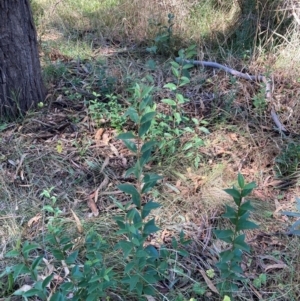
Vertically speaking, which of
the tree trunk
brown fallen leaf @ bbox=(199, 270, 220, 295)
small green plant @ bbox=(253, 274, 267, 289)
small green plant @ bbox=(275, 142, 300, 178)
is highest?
the tree trunk

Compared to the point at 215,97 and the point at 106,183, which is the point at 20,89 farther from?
the point at 215,97

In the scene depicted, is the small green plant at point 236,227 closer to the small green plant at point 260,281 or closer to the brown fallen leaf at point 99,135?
the small green plant at point 260,281

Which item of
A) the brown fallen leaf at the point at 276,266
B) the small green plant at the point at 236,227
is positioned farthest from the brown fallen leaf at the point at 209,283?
the brown fallen leaf at the point at 276,266

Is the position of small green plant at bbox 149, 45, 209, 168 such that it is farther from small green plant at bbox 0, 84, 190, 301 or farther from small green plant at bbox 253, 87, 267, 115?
small green plant at bbox 0, 84, 190, 301

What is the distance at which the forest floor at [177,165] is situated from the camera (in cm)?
195

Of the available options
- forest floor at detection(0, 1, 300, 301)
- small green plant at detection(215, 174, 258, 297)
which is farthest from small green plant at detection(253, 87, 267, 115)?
small green plant at detection(215, 174, 258, 297)

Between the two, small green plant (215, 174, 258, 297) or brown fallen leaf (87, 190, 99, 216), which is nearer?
small green plant (215, 174, 258, 297)

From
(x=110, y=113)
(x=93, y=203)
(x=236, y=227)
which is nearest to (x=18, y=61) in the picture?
(x=110, y=113)

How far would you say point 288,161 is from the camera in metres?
2.49

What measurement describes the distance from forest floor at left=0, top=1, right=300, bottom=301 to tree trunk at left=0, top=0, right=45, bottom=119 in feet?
0.32

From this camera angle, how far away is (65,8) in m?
4.38

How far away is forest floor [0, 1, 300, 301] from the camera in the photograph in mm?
1950

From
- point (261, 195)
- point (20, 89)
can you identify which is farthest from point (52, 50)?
point (261, 195)

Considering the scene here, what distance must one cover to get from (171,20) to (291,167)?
202 centimetres
